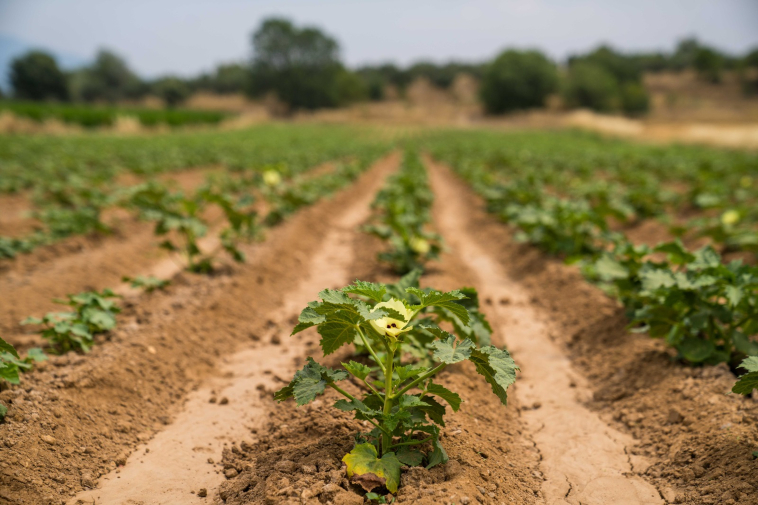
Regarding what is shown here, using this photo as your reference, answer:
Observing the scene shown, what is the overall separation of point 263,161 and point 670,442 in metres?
13.6

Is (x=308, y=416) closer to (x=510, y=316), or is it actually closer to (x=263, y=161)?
(x=510, y=316)

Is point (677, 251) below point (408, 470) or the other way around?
the other way around

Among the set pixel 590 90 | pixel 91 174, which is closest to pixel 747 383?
pixel 91 174

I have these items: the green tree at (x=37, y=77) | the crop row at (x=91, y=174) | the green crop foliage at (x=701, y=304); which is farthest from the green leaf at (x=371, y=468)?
the green tree at (x=37, y=77)

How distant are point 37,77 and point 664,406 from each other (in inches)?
3112

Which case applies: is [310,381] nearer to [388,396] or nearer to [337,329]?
[337,329]

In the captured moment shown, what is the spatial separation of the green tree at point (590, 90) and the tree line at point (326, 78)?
0.12 metres

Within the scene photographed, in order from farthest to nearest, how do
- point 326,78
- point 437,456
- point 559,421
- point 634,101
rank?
point 326,78 → point 634,101 → point 559,421 → point 437,456

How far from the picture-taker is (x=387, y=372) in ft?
7.38

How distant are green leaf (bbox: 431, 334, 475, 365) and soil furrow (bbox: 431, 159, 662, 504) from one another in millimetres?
1159

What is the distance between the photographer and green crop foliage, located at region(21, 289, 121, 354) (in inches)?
132

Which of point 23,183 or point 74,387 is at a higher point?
point 23,183


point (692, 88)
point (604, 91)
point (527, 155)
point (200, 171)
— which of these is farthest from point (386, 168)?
point (692, 88)

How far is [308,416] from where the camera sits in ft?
9.71
